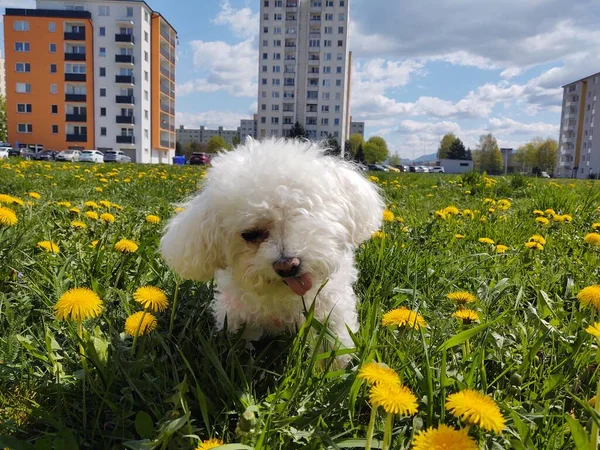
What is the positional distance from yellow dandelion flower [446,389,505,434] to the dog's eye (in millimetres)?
1247

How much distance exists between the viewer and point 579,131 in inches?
3819

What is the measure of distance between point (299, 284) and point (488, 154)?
103 meters

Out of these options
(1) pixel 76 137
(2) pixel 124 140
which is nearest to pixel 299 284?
(2) pixel 124 140

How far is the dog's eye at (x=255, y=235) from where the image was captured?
2105 millimetres

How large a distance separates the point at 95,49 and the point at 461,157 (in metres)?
76.8

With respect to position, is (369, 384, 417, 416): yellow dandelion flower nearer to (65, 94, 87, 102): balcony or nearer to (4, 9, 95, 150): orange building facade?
(4, 9, 95, 150): orange building facade

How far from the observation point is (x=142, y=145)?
67.5 metres

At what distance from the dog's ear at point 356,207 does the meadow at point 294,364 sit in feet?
1.32

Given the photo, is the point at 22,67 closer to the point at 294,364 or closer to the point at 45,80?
the point at 45,80

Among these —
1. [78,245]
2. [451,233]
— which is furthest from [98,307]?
[451,233]

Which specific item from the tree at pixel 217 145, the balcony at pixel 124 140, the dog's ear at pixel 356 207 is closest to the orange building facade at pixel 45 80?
the balcony at pixel 124 140

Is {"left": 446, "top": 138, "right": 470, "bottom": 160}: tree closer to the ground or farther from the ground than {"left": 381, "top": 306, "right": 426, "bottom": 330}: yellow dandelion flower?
farther from the ground

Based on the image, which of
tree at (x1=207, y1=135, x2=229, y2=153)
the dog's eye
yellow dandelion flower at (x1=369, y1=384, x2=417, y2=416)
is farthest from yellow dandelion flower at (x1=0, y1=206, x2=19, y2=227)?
yellow dandelion flower at (x1=369, y1=384, x2=417, y2=416)

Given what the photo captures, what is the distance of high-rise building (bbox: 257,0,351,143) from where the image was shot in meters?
92.8
